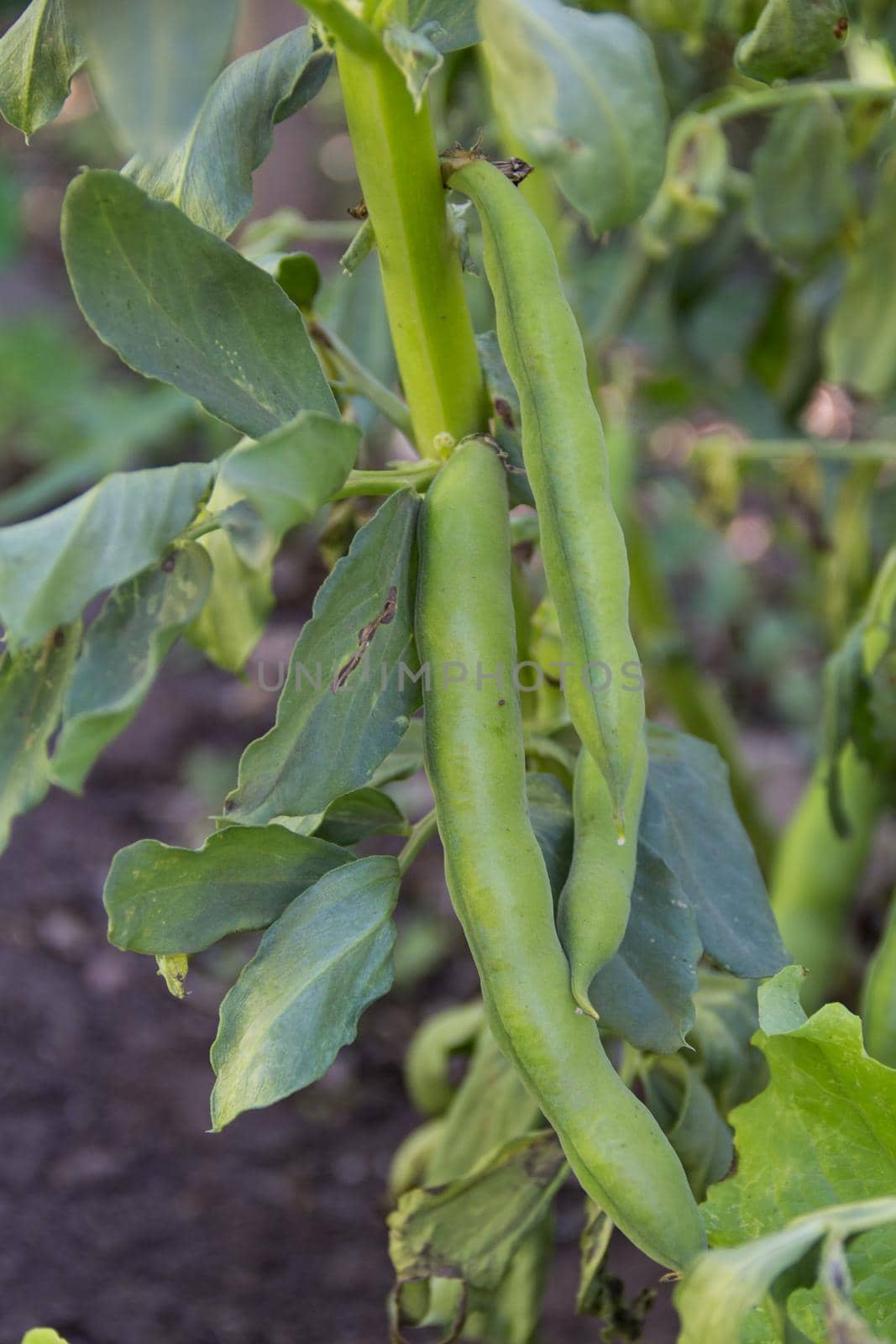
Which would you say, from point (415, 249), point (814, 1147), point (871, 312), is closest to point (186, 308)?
point (415, 249)

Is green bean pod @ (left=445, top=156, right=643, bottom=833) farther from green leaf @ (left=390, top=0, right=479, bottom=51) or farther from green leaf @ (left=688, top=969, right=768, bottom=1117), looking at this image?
green leaf @ (left=688, top=969, right=768, bottom=1117)

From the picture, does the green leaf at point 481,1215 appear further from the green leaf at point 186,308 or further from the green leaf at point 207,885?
the green leaf at point 186,308

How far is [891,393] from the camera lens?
4.99ft

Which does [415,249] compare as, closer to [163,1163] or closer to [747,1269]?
[747,1269]

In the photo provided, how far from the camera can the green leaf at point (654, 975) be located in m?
0.67

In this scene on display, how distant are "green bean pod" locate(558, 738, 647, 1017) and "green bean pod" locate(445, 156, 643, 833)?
0.03 meters

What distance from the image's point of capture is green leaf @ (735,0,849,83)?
2.34 ft

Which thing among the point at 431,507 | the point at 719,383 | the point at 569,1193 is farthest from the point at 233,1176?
the point at 719,383

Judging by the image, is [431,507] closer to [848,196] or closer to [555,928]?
[555,928]

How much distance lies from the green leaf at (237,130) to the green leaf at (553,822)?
36cm

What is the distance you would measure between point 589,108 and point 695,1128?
0.66 meters

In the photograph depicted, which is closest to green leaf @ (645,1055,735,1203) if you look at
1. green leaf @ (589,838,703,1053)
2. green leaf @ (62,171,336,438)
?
green leaf @ (589,838,703,1053)

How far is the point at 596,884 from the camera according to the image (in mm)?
637

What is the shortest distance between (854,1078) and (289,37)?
2.13ft
